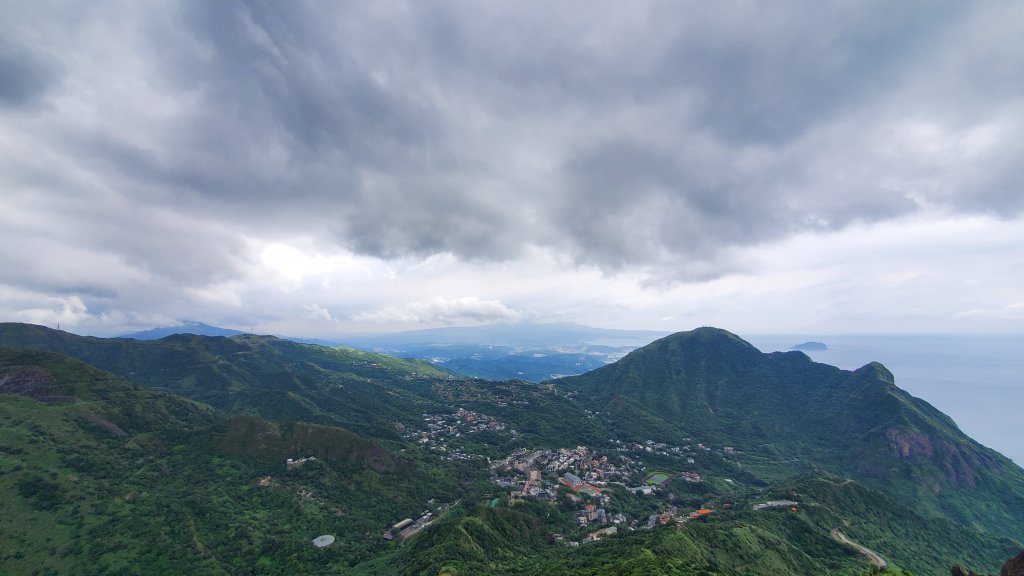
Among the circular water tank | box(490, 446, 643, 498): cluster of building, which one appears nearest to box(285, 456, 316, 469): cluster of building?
the circular water tank

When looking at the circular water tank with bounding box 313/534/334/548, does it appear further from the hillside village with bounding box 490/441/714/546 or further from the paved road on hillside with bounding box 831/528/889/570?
the paved road on hillside with bounding box 831/528/889/570

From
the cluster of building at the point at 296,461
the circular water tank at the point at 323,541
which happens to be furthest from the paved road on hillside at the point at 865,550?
the cluster of building at the point at 296,461

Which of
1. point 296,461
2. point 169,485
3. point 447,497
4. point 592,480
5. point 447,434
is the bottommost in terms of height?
point 592,480

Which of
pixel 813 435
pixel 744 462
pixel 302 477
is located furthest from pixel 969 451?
pixel 302 477

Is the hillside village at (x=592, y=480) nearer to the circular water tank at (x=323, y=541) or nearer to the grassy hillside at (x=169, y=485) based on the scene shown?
the grassy hillside at (x=169, y=485)

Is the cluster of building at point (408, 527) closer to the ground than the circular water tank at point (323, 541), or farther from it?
closer to the ground

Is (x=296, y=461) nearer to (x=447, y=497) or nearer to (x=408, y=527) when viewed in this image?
(x=408, y=527)

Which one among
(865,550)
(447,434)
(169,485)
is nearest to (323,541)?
(169,485)

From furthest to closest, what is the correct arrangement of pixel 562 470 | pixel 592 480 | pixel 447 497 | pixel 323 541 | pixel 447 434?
1. pixel 447 434
2. pixel 562 470
3. pixel 592 480
4. pixel 447 497
5. pixel 323 541
